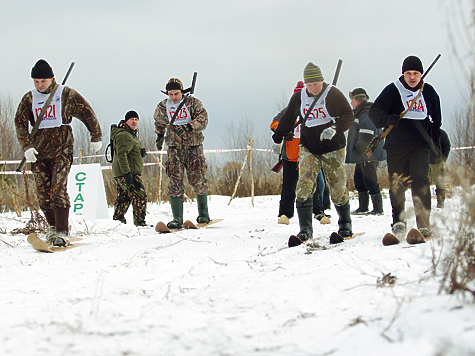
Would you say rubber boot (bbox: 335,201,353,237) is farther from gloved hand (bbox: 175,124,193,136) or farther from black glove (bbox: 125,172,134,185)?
black glove (bbox: 125,172,134,185)

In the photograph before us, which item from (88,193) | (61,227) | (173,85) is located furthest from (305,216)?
(88,193)

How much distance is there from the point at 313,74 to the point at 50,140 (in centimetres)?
276

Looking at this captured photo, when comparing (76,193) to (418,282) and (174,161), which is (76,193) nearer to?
(174,161)

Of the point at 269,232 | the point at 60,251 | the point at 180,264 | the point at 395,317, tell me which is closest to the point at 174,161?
the point at 269,232

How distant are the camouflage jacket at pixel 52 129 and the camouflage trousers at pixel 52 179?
0.32 feet

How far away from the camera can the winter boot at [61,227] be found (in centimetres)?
490

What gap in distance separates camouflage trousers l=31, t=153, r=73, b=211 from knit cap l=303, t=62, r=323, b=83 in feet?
8.56

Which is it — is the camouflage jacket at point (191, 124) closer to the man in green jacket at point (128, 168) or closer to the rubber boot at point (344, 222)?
the man in green jacket at point (128, 168)

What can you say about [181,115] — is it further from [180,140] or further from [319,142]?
[319,142]

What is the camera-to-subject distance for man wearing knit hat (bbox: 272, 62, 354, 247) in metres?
4.51

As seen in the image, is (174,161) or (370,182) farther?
(370,182)

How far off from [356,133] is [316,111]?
11.5ft

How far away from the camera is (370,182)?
7.80 metres

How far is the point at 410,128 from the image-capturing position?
4.27 meters
